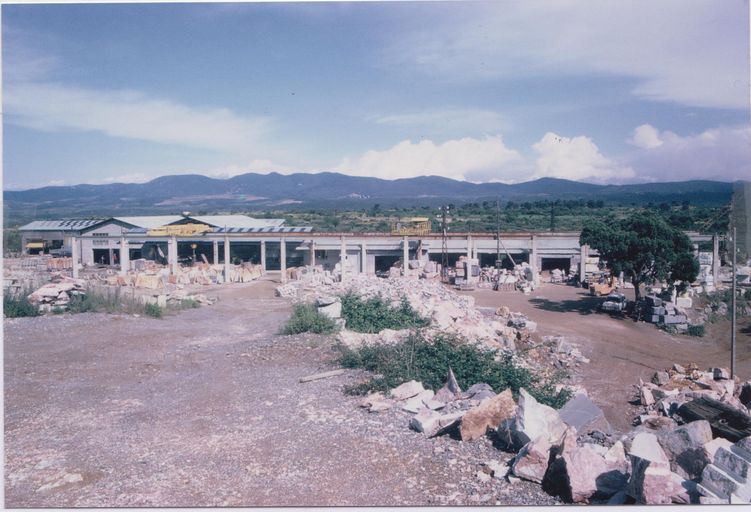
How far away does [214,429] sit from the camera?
7.37 m

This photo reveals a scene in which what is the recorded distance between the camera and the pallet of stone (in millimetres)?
6266

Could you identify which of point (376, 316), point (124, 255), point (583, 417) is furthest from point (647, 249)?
point (124, 255)

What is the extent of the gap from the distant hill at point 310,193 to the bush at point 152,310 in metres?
60.3

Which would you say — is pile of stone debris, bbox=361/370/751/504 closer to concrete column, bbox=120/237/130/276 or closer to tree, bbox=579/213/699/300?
tree, bbox=579/213/699/300

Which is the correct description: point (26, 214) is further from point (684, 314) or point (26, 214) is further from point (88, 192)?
point (88, 192)

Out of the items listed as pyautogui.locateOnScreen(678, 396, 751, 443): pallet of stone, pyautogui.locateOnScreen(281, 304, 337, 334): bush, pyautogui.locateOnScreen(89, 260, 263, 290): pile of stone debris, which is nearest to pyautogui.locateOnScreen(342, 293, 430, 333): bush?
pyautogui.locateOnScreen(281, 304, 337, 334): bush

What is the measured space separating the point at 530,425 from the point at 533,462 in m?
0.60

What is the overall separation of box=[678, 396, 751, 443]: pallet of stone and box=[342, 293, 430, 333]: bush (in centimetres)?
703

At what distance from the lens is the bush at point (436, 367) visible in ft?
29.3

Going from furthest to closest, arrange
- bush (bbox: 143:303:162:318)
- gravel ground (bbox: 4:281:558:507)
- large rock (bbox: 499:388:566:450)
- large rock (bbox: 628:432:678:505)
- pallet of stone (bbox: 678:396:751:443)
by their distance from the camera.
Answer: bush (bbox: 143:303:162:318) < pallet of stone (bbox: 678:396:751:443) < large rock (bbox: 499:388:566:450) < gravel ground (bbox: 4:281:558:507) < large rock (bbox: 628:432:678:505)

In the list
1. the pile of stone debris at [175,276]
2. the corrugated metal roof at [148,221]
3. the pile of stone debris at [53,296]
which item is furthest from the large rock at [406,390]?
the corrugated metal roof at [148,221]

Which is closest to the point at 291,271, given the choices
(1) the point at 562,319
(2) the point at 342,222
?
(1) the point at 562,319

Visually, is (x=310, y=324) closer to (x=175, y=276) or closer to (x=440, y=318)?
(x=440, y=318)

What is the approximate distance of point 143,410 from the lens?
832 cm
